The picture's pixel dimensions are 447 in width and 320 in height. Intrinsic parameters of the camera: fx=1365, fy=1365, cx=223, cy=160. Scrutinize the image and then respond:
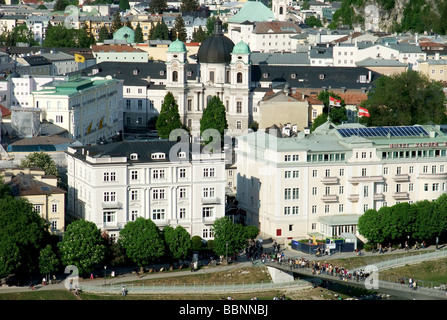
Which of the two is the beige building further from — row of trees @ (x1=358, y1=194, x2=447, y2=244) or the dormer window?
row of trees @ (x1=358, y1=194, x2=447, y2=244)

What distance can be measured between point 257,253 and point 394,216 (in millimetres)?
9349

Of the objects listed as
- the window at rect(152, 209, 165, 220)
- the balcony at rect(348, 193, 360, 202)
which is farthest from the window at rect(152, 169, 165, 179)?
the balcony at rect(348, 193, 360, 202)

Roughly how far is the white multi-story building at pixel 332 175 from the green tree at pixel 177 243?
8886mm

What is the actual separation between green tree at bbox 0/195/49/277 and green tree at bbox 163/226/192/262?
24.0 feet

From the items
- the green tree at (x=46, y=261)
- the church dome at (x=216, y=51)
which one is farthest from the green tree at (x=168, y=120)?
the green tree at (x=46, y=261)

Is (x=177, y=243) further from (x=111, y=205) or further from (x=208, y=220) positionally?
(x=111, y=205)

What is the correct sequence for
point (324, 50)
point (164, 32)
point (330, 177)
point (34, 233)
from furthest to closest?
1. point (164, 32)
2. point (324, 50)
3. point (330, 177)
4. point (34, 233)

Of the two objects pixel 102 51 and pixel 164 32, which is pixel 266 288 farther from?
pixel 164 32

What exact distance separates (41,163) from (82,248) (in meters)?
16.7

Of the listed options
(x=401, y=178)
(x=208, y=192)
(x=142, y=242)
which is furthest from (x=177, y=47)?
(x=142, y=242)

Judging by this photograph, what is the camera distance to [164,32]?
193 meters

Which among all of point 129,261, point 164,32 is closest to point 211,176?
point 129,261

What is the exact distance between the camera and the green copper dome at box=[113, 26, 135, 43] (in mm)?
190312

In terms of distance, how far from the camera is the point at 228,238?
275ft
